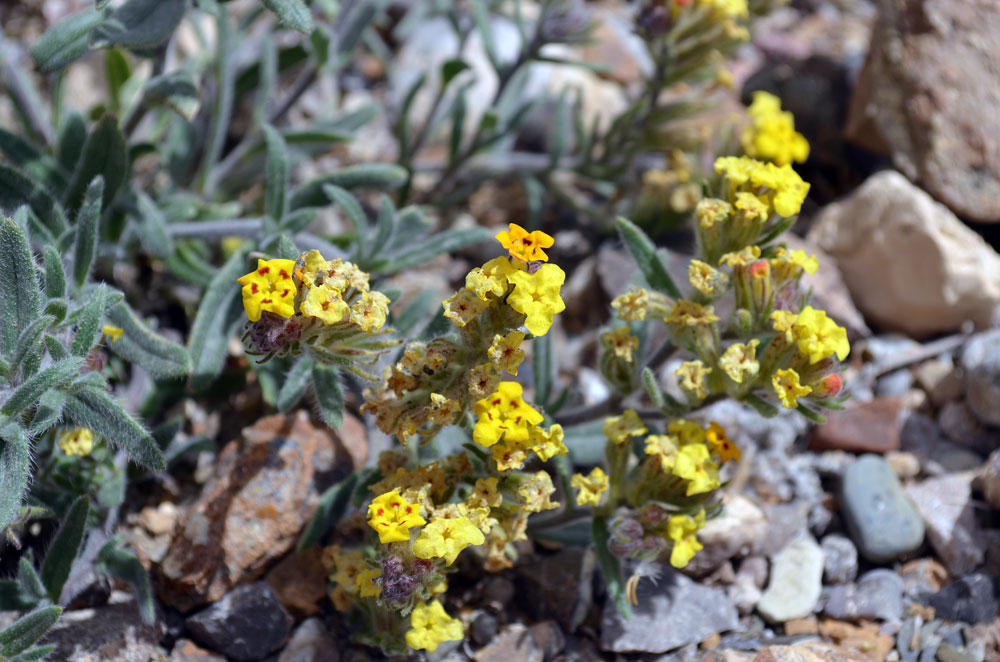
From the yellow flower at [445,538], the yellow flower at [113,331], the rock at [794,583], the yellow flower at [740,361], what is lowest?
the rock at [794,583]

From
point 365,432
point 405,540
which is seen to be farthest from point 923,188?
point 405,540

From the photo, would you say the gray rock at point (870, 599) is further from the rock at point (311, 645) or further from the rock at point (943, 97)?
the rock at point (943, 97)

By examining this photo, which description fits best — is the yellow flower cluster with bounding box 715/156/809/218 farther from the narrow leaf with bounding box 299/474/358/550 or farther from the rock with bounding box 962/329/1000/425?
the narrow leaf with bounding box 299/474/358/550

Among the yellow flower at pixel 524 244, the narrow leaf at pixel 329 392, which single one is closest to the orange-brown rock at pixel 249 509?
the narrow leaf at pixel 329 392

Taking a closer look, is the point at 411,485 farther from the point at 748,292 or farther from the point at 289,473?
the point at 748,292

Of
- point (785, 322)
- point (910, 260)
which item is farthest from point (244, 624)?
point (910, 260)

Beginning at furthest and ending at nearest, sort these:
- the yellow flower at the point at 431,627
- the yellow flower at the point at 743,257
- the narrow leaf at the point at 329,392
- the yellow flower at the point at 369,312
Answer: the narrow leaf at the point at 329,392, the yellow flower at the point at 743,257, the yellow flower at the point at 431,627, the yellow flower at the point at 369,312
